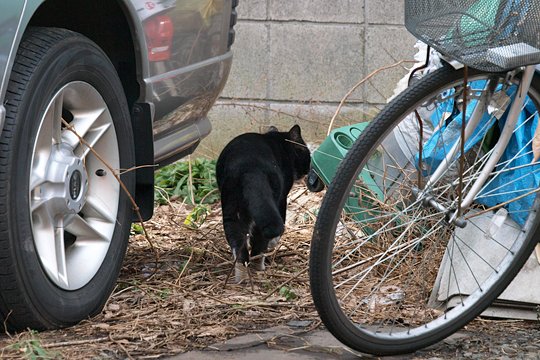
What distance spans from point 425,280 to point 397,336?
0.78m

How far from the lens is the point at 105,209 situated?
3719mm

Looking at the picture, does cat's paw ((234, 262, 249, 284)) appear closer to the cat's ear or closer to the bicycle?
the bicycle

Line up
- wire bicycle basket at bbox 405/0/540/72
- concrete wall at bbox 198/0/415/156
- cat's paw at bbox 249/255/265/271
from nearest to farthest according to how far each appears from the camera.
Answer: wire bicycle basket at bbox 405/0/540/72, cat's paw at bbox 249/255/265/271, concrete wall at bbox 198/0/415/156

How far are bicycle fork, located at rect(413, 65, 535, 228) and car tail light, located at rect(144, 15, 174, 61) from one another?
116 centimetres

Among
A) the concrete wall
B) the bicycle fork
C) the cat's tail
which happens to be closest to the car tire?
the cat's tail

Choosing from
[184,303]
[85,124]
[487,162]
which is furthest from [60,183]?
[487,162]

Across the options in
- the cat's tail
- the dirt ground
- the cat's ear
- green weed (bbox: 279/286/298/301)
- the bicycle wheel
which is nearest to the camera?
the bicycle wheel

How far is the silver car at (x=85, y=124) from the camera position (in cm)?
313

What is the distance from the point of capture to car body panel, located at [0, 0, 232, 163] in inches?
146

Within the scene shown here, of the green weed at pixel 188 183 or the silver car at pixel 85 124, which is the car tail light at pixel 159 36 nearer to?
the silver car at pixel 85 124

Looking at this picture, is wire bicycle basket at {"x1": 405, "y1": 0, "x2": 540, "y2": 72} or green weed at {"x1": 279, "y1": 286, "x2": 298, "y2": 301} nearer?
wire bicycle basket at {"x1": 405, "y1": 0, "x2": 540, "y2": 72}

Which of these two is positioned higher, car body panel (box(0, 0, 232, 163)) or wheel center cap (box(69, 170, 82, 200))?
car body panel (box(0, 0, 232, 163))

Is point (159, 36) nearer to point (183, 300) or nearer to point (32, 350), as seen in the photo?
point (183, 300)

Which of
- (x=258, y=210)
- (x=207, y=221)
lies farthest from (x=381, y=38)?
(x=258, y=210)
